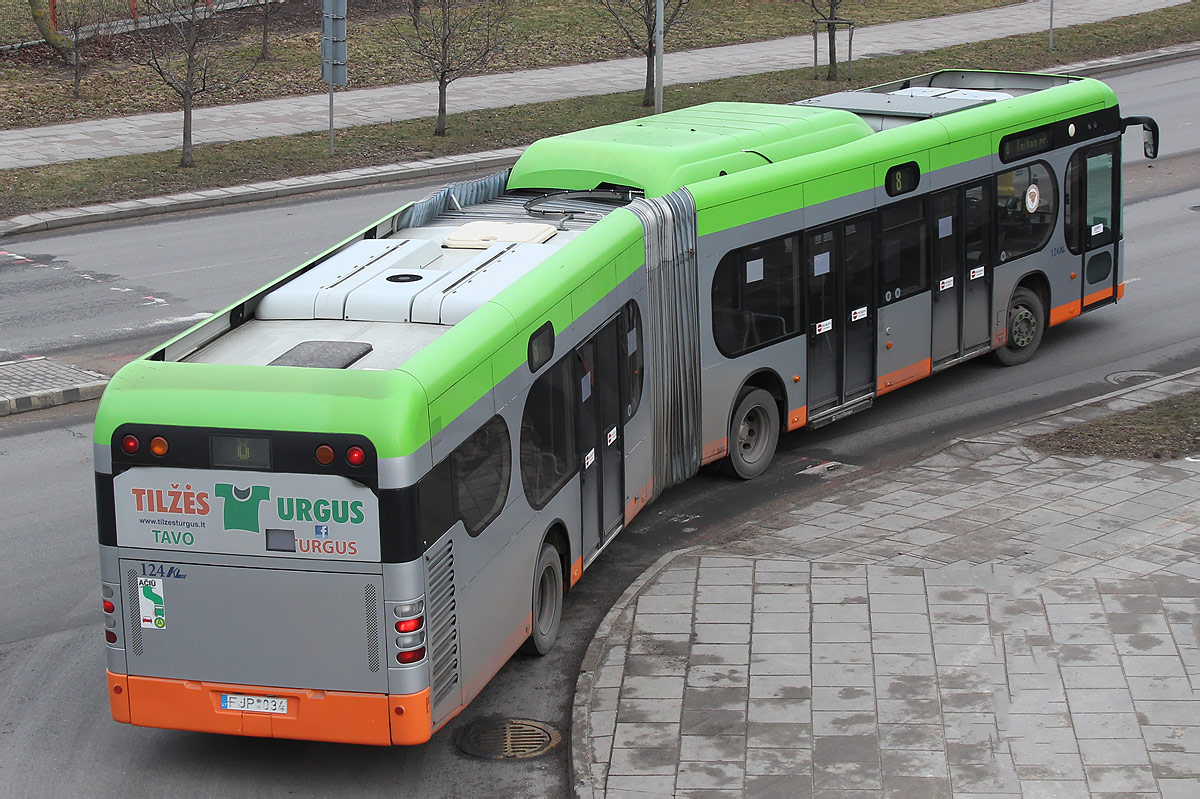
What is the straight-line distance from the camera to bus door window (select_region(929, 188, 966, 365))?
1521cm

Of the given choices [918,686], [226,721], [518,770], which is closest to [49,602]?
[226,721]

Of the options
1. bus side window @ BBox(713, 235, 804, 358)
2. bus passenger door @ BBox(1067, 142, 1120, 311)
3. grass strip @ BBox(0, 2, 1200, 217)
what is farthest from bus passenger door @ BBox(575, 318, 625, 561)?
grass strip @ BBox(0, 2, 1200, 217)

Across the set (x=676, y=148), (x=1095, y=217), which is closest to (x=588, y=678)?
(x=676, y=148)

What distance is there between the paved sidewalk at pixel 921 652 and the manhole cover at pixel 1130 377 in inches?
122

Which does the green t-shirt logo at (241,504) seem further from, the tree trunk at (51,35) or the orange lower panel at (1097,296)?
the tree trunk at (51,35)

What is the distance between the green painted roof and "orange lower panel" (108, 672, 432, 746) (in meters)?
5.96

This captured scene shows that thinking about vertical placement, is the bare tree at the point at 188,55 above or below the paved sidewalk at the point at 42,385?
above

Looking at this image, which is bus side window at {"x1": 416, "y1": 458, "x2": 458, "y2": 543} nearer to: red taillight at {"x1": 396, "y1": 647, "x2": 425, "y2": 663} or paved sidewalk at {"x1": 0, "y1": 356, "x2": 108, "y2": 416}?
red taillight at {"x1": 396, "y1": 647, "x2": 425, "y2": 663}

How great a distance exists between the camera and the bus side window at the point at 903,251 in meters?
14.6

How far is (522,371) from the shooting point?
955 centimetres

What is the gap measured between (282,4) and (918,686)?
113 feet

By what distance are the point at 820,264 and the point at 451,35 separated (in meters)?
17.0

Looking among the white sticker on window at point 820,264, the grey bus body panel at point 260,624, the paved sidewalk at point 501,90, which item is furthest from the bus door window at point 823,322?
the paved sidewalk at point 501,90

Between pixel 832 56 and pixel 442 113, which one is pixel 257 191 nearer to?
pixel 442 113
